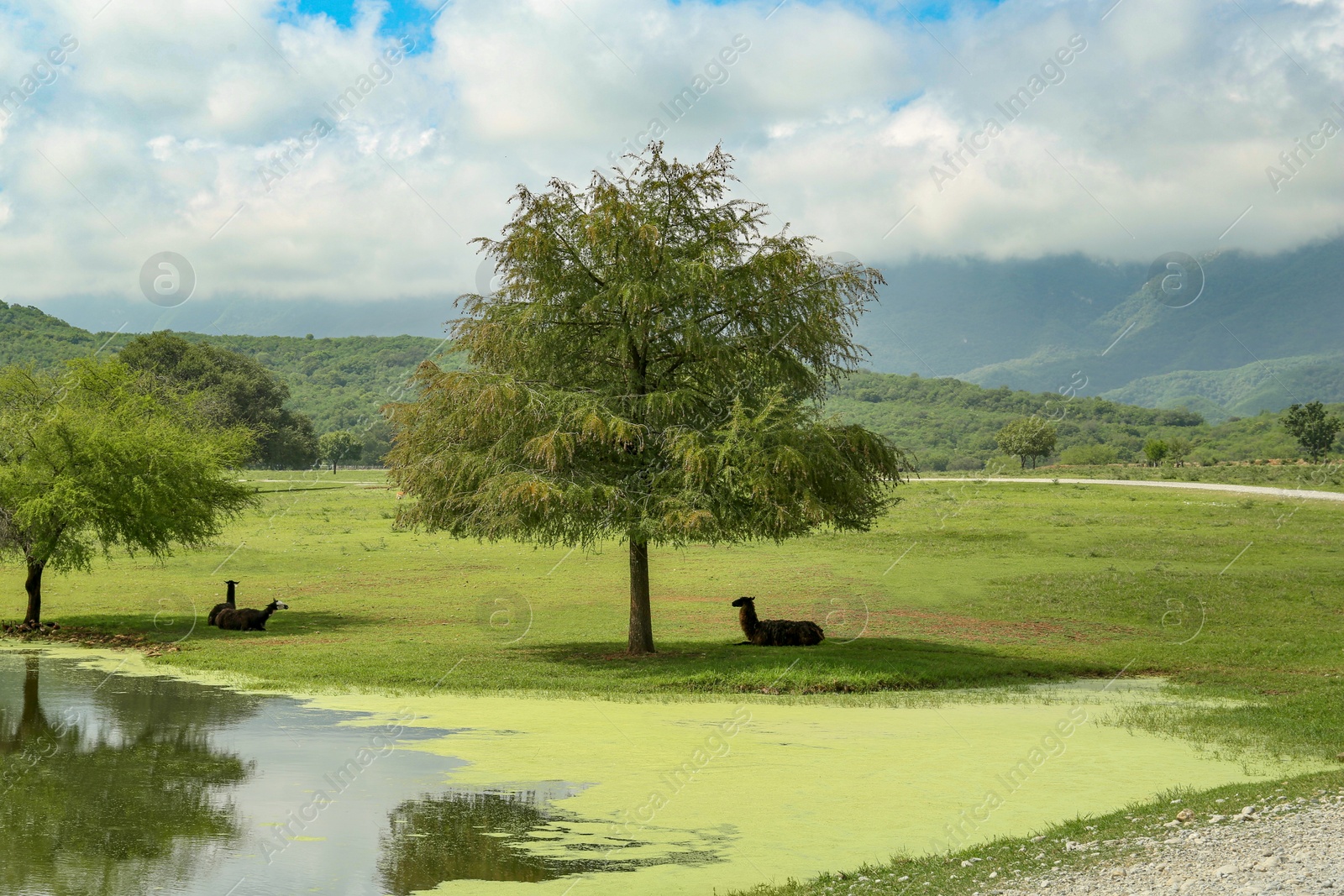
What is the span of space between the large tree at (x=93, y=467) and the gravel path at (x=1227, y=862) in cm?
2388

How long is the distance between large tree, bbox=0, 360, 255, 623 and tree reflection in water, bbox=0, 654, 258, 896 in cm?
967

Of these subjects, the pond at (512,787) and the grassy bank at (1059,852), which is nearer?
the grassy bank at (1059,852)

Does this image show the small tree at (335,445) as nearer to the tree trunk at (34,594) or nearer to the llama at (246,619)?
the tree trunk at (34,594)

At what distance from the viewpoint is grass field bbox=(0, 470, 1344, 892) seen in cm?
2022

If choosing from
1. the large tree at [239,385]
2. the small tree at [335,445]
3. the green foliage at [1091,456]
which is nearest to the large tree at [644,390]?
the large tree at [239,385]

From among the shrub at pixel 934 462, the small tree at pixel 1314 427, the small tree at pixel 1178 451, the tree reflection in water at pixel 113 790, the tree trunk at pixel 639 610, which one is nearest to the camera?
the tree reflection in water at pixel 113 790

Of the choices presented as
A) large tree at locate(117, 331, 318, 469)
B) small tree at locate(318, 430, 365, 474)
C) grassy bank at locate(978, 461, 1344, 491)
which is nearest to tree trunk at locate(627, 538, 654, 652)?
grassy bank at locate(978, 461, 1344, 491)

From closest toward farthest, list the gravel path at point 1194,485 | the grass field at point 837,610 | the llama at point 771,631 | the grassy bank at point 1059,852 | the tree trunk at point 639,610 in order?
the grassy bank at point 1059,852, the grass field at point 837,610, the tree trunk at point 639,610, the llama at point 771,631, the gravel path at point 1194,485

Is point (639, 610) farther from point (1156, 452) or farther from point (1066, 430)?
point (1066, 430)

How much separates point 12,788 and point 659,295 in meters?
14.0

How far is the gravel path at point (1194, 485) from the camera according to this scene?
6694cm

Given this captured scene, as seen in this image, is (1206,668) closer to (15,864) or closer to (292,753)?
(292,753)

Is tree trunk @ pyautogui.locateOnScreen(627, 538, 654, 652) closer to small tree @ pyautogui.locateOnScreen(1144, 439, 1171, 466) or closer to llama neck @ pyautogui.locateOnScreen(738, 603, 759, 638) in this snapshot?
llama neck @ pyautogui.locateOnScreen(738, 603, 759, 638)

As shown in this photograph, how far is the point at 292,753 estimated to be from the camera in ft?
43.2
